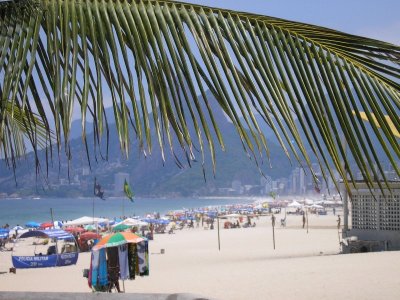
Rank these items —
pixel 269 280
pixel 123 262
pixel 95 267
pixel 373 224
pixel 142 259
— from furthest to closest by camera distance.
Result: 1. pixel 373 224
2. pixel 269 280
3. pixel 142 259
4. pixel 123 262
5. pixel 95 267

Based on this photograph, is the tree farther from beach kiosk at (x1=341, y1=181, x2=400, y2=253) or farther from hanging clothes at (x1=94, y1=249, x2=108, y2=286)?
beach kiosk at (x1=341, y1=181, x2=400, y2=253)

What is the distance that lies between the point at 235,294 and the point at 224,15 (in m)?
10.6

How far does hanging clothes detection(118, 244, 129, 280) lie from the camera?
10625 mm

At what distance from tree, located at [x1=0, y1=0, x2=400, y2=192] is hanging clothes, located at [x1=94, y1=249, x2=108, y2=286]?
31.2 feet

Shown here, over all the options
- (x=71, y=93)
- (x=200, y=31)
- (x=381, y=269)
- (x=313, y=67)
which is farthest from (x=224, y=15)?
(x=381, y=269)

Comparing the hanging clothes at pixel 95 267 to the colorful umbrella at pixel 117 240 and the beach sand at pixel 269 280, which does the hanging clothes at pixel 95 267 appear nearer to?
the colorful umbrella at pixel 117 240

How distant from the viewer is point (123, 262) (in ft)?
35.1

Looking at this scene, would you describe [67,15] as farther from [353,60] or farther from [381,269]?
[381,269]

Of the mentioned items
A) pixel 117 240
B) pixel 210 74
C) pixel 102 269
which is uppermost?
pixel 210 74

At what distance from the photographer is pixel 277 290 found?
11273 millimetres

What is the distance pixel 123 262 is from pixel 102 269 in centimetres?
46

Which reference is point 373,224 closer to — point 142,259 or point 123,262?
point 142,259

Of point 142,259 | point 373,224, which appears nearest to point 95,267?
point 142,259

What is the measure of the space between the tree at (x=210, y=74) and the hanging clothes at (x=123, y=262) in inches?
387
